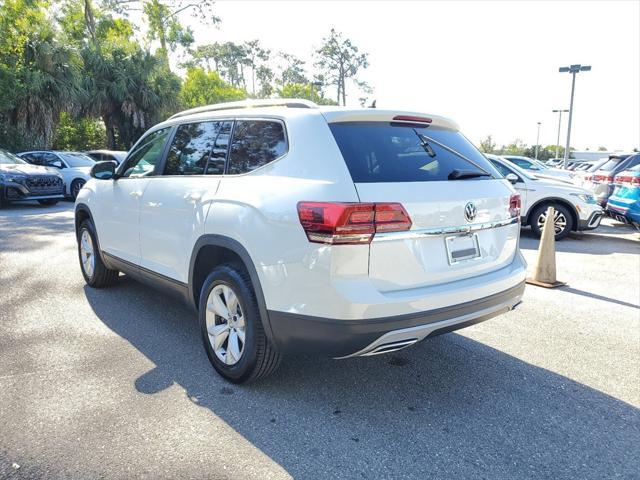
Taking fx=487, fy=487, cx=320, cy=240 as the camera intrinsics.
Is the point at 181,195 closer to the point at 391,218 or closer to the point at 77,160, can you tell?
the point at 391,218

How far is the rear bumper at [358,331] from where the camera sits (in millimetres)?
2559

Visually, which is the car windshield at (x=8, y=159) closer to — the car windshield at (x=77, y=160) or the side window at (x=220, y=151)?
the car windshield at (x=77, y=160)

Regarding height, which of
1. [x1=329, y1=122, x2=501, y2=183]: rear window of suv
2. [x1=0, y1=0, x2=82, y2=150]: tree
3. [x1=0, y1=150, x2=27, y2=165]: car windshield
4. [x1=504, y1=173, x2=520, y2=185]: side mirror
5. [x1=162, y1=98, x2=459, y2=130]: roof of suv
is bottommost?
[x1=504, y1=173, x2=520, y2=185]: side mirror

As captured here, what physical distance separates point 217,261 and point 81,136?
32703 mm

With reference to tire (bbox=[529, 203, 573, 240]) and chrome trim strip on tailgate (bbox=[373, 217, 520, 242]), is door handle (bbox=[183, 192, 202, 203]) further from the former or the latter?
tire (bbox=[529, 203, 573, 240])

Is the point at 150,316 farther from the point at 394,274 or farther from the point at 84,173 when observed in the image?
the point at 84,173

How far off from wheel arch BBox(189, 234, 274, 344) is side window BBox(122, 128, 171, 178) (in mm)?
1175

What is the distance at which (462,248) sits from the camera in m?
2.93

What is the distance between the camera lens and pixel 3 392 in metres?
3.13

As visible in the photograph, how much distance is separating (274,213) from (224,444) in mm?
1283

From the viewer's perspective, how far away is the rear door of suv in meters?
3.42

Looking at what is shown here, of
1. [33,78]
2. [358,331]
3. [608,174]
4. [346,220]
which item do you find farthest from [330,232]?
[33,78]

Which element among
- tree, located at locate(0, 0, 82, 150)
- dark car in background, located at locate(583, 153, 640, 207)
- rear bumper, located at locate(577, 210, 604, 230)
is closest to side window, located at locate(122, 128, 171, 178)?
rear bumper, located at locate(577, 210, 604, 230)

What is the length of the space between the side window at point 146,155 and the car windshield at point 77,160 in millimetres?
12393
